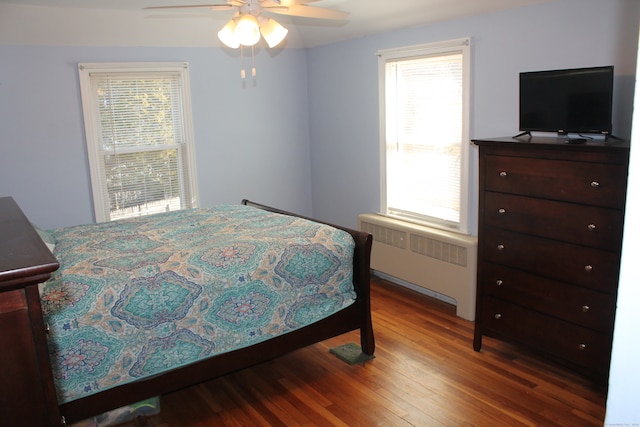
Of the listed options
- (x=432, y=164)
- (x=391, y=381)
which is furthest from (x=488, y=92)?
(x=391, y=381)

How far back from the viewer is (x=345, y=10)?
4.23 m

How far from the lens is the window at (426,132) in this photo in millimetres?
3928

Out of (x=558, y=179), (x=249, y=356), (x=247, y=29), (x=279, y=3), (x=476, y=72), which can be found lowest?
(x=249, y=356)

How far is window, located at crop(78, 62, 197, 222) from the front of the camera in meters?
4.36

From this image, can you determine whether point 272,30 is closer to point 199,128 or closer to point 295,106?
point 199,128

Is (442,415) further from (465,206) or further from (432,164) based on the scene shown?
(432,164)

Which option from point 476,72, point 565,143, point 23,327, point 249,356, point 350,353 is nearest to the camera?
point 23,327

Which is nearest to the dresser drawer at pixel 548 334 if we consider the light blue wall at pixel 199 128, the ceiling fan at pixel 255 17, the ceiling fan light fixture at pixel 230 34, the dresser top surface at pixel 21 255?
the ceiling fan at pixel 255 17

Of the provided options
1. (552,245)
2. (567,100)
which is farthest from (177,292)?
(567,100)

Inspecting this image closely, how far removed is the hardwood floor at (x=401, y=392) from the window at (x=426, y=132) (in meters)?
1.12

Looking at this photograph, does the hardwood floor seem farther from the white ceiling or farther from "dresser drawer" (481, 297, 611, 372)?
the white ceiling

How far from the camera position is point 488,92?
3.67 m

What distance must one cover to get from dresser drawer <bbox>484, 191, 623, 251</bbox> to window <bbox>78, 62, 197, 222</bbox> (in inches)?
112

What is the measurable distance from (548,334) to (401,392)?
0.89 meters
